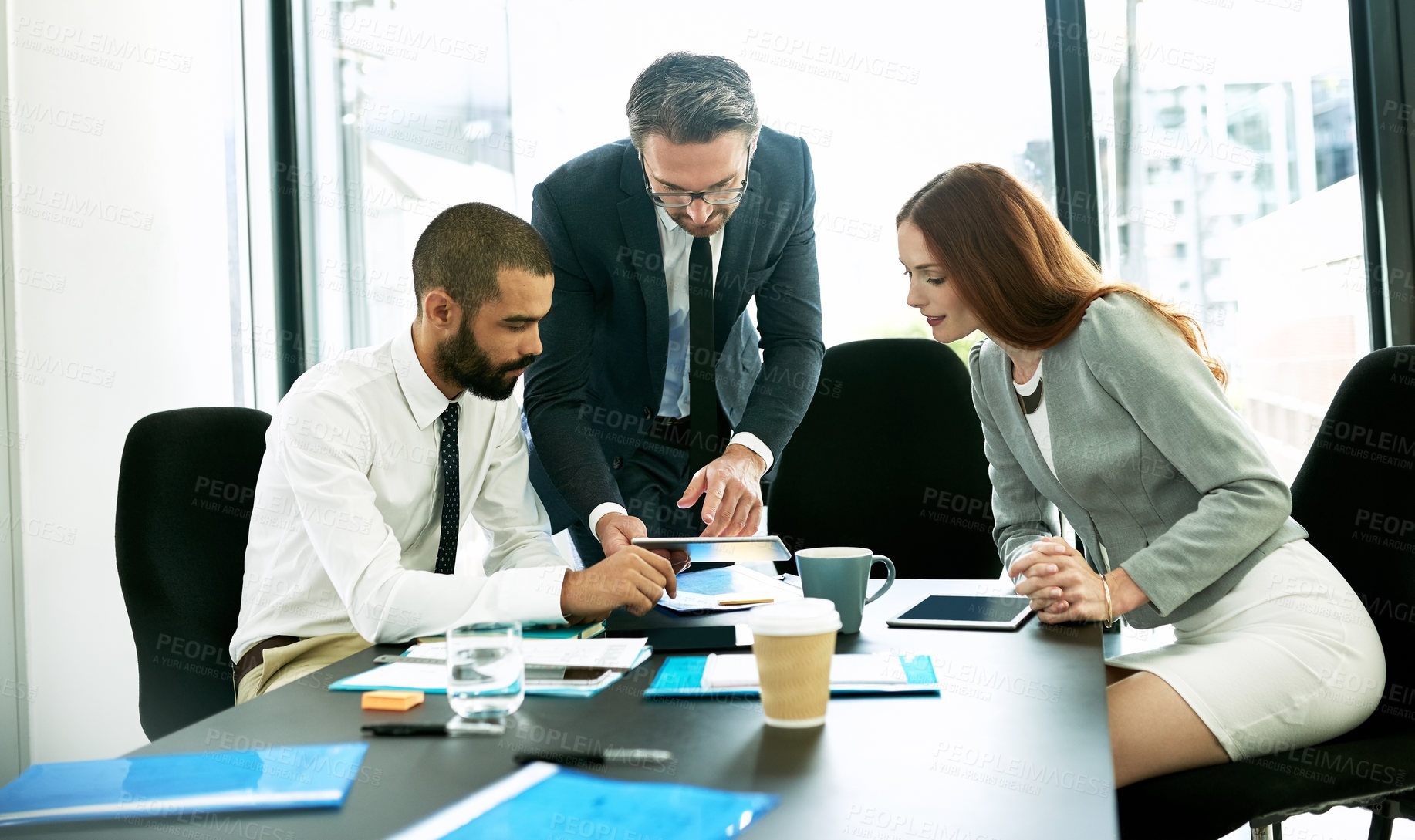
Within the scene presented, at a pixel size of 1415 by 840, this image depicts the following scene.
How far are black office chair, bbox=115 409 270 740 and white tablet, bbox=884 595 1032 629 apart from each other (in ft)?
4.04

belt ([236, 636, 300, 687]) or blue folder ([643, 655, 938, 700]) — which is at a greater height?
blue folder ([643, 655, 938, 700])

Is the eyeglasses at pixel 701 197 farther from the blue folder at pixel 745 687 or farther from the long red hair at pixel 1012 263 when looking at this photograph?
the blue folder at pixel 745 687

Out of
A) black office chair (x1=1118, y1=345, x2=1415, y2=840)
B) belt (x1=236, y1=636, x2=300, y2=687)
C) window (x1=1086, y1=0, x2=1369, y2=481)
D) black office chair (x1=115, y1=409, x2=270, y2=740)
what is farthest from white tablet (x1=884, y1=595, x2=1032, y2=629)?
window (x1=1086, y1=0, x2=1369, y2=481)

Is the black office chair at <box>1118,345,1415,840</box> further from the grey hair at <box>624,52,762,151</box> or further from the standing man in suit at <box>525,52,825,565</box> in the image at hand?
the grey hair at <box>624,52,762,151</box>

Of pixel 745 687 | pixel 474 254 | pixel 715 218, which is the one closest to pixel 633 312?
pixel 715 218

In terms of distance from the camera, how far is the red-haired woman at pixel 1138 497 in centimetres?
146

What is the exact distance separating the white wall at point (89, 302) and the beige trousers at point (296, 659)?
150 centimetres

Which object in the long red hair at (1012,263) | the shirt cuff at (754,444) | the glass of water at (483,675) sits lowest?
the glass of water at (483,675)

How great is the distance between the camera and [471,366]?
77.6 inches

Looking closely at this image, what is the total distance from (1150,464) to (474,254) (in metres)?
1.24

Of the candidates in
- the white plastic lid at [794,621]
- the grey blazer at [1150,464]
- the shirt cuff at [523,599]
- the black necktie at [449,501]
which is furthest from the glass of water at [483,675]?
the grey blazer at [1150,464]

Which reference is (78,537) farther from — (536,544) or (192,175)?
(536,544)

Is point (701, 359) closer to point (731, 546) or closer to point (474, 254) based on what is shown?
point (474, 254)

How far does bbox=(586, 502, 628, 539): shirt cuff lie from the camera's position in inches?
79.0
